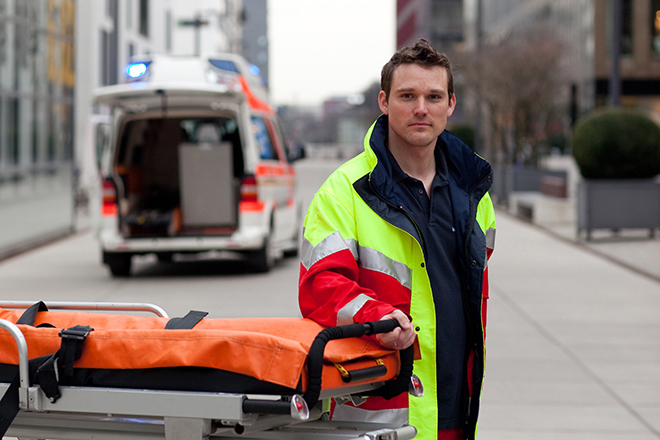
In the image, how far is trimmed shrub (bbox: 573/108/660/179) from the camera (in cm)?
1636

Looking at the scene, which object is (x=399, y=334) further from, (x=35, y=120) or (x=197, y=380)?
(x=35, y=120)

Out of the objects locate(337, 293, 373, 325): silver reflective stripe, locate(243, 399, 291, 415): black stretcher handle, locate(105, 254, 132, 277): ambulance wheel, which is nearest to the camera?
locate(243, 399, 291, 415): black stretcher handle

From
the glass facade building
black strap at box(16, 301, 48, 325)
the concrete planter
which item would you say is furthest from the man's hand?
the concrete planter

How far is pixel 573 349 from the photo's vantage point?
7.55 m

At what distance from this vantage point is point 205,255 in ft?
49.4

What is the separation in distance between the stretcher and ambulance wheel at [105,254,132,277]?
9.34 meters

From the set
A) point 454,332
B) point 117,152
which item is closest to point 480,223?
point 454,332

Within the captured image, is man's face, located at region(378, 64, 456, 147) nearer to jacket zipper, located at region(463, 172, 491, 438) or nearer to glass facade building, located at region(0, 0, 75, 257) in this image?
jacket zipper, located at region(463, 172, 491, 438)

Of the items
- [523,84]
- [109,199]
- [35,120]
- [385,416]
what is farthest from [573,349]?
[523,84]

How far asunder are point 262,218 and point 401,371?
9213mm

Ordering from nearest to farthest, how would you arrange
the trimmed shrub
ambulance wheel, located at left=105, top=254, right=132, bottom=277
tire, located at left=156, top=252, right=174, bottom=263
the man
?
1. the man
2. ambulance wheel, located at left=105, top=254, right=132, bottom=277
3. tire, located at left=156, top=252, right=174, bottom=263
4. the trimmed shrub

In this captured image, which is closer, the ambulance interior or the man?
the man

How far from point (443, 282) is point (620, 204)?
14.2 m

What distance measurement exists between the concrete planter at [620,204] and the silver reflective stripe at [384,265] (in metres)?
14.1
